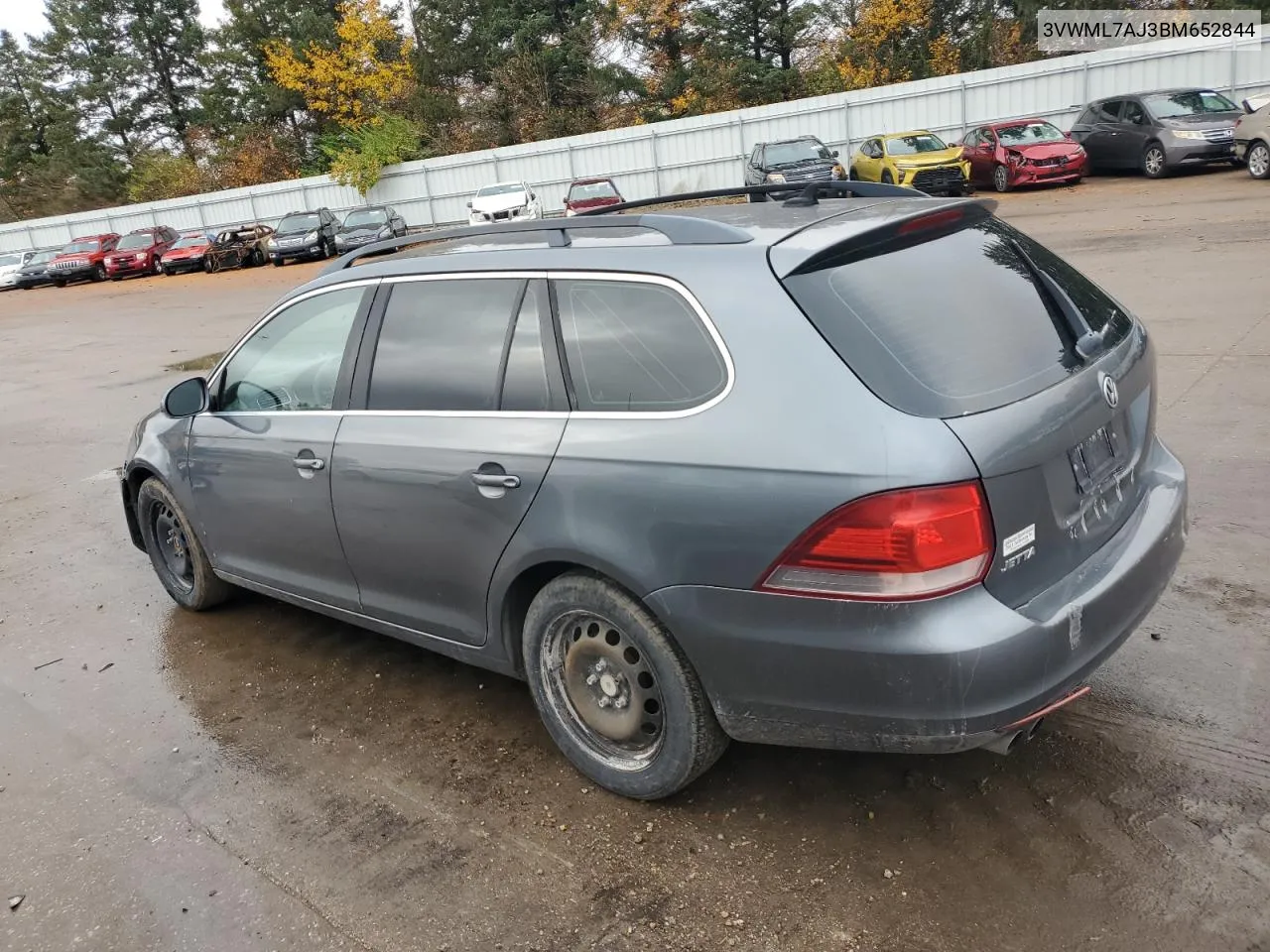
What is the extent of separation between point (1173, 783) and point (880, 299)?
67.4 inches

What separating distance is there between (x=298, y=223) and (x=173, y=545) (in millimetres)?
27562

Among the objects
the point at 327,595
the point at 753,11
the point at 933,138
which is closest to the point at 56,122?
the point at 753,11

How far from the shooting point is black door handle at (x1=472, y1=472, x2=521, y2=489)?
124 inches

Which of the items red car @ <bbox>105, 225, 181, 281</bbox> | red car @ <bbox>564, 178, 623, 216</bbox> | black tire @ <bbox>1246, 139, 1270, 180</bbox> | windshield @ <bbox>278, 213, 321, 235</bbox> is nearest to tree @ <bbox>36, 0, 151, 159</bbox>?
red car @ <bbox>105, 225, 181, 281</bbox>

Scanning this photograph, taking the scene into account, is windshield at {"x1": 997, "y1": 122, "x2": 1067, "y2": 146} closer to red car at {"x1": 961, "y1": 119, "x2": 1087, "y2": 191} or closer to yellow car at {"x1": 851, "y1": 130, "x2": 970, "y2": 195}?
red car at {"x1": 961, "y1": 119, "x2": 1087, "y2": 191}

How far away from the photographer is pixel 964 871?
9.07 ft

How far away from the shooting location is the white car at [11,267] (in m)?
37.5

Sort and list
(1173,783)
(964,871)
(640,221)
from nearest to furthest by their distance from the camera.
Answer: (964,871) < (1173,783) < (640,221)

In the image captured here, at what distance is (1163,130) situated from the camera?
20.5 meters

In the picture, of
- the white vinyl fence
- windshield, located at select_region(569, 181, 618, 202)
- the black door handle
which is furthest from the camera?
the white vinyl fence

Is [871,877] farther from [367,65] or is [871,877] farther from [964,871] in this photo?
[367,65]

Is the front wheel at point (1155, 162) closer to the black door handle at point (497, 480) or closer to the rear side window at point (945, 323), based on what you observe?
the rear side window at point (945, 323)

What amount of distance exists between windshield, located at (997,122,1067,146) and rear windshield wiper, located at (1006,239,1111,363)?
21597 millimetres

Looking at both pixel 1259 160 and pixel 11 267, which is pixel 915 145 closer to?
pixel 1259 160
